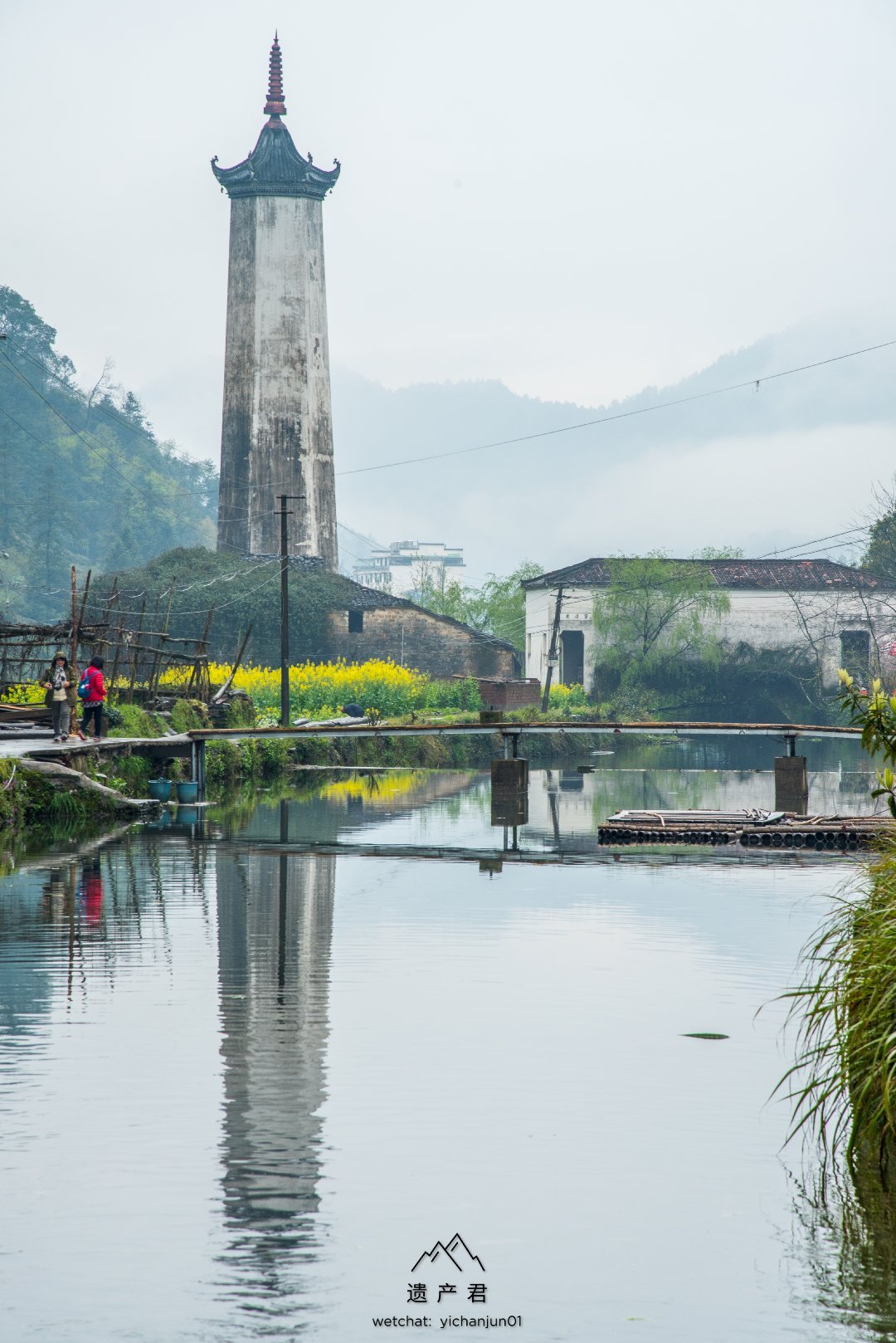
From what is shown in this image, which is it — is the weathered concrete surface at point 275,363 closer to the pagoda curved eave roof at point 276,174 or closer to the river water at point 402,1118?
the pagoda curved eave roof at point 276,174

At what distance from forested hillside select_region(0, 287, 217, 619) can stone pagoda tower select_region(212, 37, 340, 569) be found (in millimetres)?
21655

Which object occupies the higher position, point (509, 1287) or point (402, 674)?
point (402, 674)

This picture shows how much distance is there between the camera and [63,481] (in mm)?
79938

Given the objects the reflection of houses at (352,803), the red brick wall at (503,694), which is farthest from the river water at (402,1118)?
the red brick wall at (503,694)

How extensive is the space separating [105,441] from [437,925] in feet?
243

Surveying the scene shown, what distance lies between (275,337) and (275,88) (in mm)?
8538

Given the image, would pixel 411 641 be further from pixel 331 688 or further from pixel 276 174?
pixel 276 174

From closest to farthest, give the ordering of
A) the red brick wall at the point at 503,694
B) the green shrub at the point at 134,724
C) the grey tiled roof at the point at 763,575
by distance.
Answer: the green shrub at the point at 134,724, the red brick wall at the point at 503,694, the grey tiled roof at the point at 763,575

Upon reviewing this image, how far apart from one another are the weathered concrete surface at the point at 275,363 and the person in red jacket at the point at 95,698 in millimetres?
26347

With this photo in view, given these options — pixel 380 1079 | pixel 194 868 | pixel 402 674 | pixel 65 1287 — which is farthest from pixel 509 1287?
pixel 402 674

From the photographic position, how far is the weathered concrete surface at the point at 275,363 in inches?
1933

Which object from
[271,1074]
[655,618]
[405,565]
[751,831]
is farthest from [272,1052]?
[405,565]

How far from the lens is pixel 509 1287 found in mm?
6602

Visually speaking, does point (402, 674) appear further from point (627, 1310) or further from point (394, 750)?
point (627, 1310)
